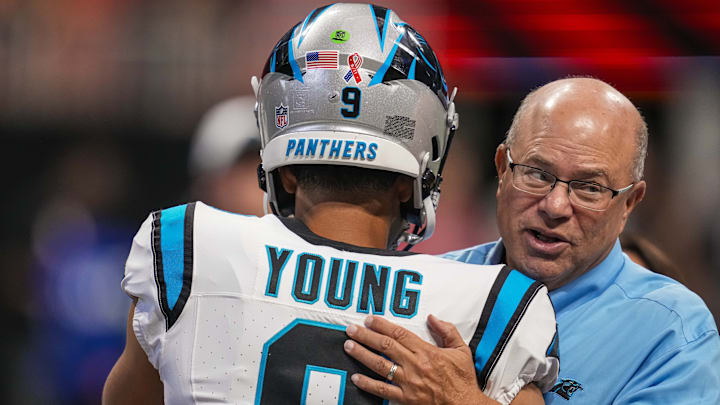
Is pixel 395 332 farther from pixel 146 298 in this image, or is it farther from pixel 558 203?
pixel 558 203

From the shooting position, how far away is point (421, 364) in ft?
5.24

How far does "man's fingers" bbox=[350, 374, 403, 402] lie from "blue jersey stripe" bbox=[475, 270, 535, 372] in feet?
0.60

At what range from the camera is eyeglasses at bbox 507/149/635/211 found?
2.34 meters

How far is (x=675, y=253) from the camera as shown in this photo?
5102 millimetres

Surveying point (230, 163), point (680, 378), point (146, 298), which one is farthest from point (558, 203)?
point (230, 163)

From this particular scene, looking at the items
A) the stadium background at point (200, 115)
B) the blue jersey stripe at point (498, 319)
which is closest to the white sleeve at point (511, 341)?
the blue jersey stripe at point (498, 319)

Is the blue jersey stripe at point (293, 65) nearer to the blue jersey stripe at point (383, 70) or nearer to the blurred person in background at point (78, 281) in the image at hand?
the blue jersey stripe at point (383, 70)

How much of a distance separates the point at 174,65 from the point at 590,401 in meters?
A: 4.46

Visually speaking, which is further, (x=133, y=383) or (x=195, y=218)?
(x=133, y=383)

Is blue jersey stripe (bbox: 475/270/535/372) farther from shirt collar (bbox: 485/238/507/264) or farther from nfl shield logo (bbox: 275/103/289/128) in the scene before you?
shirt collar (bbox: 485/238/507/264)

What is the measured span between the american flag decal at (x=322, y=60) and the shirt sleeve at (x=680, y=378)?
1.11m

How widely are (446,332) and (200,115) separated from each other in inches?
173

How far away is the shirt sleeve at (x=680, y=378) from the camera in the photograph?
78.1 inches

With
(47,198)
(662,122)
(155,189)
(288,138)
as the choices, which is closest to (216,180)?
(155,189)
